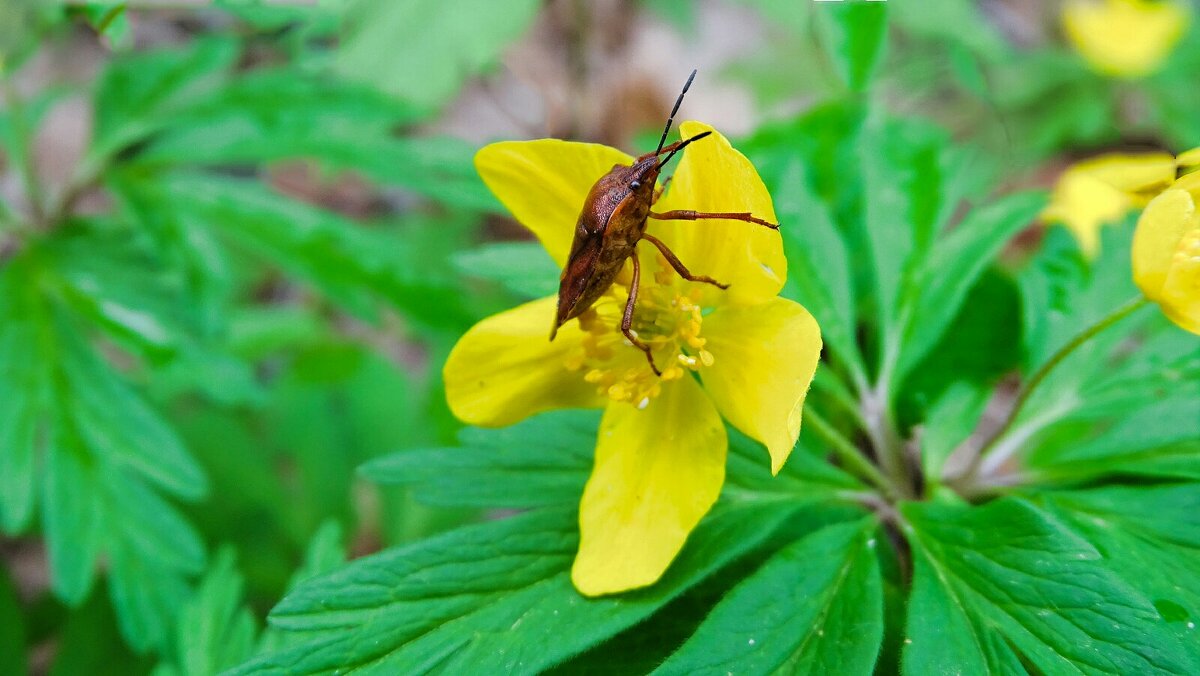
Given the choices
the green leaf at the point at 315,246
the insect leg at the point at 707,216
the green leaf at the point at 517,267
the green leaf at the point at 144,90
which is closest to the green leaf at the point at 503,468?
the green leaf at the point at 517,267

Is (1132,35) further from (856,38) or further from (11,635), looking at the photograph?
(11,635)

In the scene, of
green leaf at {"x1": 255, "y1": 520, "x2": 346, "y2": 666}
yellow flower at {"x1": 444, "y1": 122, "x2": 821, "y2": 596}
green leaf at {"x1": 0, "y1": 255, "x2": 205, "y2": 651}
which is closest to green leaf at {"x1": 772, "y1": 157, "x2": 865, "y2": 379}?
yellow flower at {"x1": 444, "y1": 122, "x2": 821, "y2": 596}

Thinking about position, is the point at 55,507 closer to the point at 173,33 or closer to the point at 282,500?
the point at 282,500

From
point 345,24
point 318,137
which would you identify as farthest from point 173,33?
point 318,137

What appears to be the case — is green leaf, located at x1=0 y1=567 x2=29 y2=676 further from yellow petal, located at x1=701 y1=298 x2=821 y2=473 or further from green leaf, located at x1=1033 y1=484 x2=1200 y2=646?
green leaf, located at x1=1033 y1=484 x2=1200 y2=646

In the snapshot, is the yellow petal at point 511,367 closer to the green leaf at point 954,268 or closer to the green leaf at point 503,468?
the green leaf at point 503,468

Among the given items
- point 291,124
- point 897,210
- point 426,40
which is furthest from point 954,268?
point 426,40
